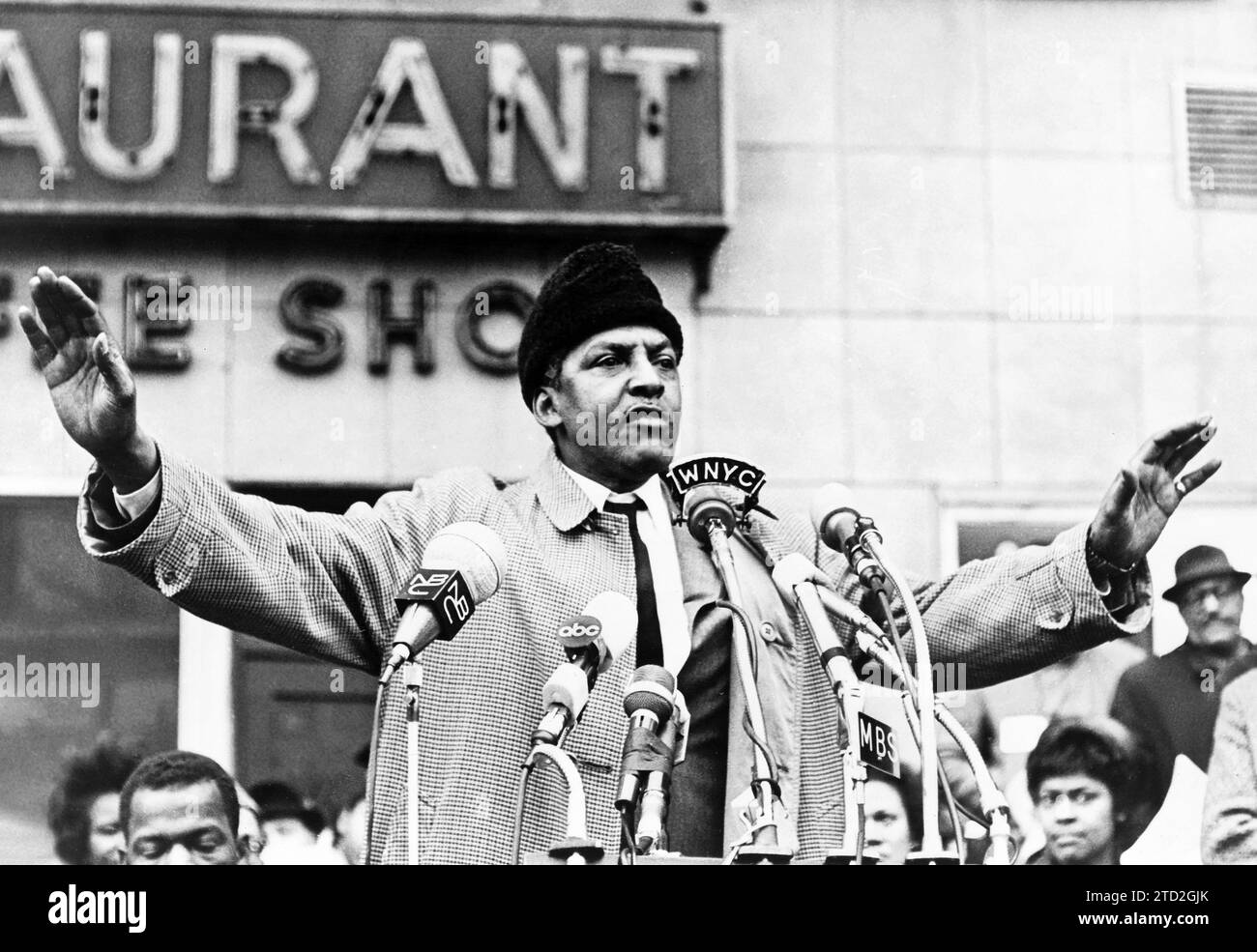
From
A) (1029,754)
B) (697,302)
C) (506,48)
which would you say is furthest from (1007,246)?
(506,48)

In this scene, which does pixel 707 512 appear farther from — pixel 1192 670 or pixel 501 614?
pixel 1192 670

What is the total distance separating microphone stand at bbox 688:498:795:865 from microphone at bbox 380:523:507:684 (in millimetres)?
348

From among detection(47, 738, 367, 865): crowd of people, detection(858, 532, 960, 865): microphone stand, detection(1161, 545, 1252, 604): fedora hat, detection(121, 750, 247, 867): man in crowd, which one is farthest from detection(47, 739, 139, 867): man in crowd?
detection(1161, 545, 1252, 604): fedora hat

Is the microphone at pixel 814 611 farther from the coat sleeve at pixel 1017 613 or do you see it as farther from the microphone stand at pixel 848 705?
the coat sleeve at pixel 1017 613

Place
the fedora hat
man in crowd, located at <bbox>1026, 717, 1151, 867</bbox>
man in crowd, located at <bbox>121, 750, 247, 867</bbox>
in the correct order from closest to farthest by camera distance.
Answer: man in crowd, located at <bbox>121, 750, 247, 867</bbox>
man in crowd, located at <bbox>1026, 717, 1151, 867</bbox>
the fedora hat

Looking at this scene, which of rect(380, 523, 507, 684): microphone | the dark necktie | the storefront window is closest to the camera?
rect(380, 523, 507, 684): microphone

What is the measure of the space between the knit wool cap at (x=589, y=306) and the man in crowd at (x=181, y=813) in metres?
0.97

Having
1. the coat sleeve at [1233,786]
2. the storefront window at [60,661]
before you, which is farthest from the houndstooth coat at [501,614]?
the storefront window at [60,661]

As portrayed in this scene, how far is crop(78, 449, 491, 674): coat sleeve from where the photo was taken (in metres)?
3.33

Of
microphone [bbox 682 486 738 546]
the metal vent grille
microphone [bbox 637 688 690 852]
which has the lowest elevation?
microphone [bbox 637 688 690 852]

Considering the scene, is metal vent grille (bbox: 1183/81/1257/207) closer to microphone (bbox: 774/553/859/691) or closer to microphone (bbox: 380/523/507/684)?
microphone (bbox: 774/553/859/691)

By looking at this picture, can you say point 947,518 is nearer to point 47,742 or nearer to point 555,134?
point 555,134

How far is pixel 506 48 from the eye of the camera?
581cm

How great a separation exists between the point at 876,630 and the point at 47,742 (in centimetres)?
219
